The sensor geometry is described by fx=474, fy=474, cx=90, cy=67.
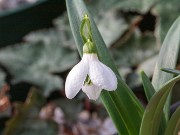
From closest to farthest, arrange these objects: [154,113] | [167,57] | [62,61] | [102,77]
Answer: [102,77]
[154,113]
[167,57]
[62,61]

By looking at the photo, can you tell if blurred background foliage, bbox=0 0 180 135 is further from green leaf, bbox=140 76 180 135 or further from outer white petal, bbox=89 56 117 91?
outer white petal, bbox=89 56 117 91

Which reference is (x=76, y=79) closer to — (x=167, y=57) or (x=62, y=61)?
(x=167, y=57)

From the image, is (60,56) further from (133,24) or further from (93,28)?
(93,28)

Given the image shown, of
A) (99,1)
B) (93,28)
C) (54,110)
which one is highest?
(93,28)

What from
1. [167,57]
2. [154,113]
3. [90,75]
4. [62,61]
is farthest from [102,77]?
[62,61]

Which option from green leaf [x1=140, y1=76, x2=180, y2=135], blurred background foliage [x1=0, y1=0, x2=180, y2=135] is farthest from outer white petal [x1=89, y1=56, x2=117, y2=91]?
blurred background foliage [x1=0, y1=0, x2=180, y2=135]

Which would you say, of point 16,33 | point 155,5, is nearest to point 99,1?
point 155,5
